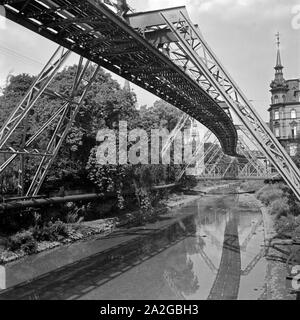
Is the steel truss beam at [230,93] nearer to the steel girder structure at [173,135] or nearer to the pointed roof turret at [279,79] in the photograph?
the steel girder structure at [173,135]

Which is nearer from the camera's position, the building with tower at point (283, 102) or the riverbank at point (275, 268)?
the riverbank at point (275, 268)

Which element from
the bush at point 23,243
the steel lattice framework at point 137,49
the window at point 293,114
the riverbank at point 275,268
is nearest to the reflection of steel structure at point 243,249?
the riverbank at point 275,268

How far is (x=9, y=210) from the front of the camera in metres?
16.8

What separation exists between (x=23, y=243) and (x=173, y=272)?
6904 millimetres

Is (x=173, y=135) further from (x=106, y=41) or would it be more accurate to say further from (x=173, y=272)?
(x=106, y=41)

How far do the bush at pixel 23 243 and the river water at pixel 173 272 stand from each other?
2.97m

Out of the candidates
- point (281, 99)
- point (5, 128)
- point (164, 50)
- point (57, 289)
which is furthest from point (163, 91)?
point (281, 99)

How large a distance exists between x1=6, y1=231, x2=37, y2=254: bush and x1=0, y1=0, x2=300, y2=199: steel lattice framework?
2169 millimetres

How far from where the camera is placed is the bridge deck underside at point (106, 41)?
34.9ft

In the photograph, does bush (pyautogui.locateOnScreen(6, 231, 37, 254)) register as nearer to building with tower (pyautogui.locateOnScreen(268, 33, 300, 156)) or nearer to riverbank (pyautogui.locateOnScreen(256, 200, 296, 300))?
riverbank (pyautogui.locateOnScreen(256, 200, 296, 300))

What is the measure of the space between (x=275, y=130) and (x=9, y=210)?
198 ft

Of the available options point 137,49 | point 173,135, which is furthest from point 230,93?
point 173,135

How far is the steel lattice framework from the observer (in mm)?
10883

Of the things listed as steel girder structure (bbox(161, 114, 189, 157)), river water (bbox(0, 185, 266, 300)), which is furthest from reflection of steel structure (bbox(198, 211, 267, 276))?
steel girder structure (bbox(161, 114, 189, 157))
